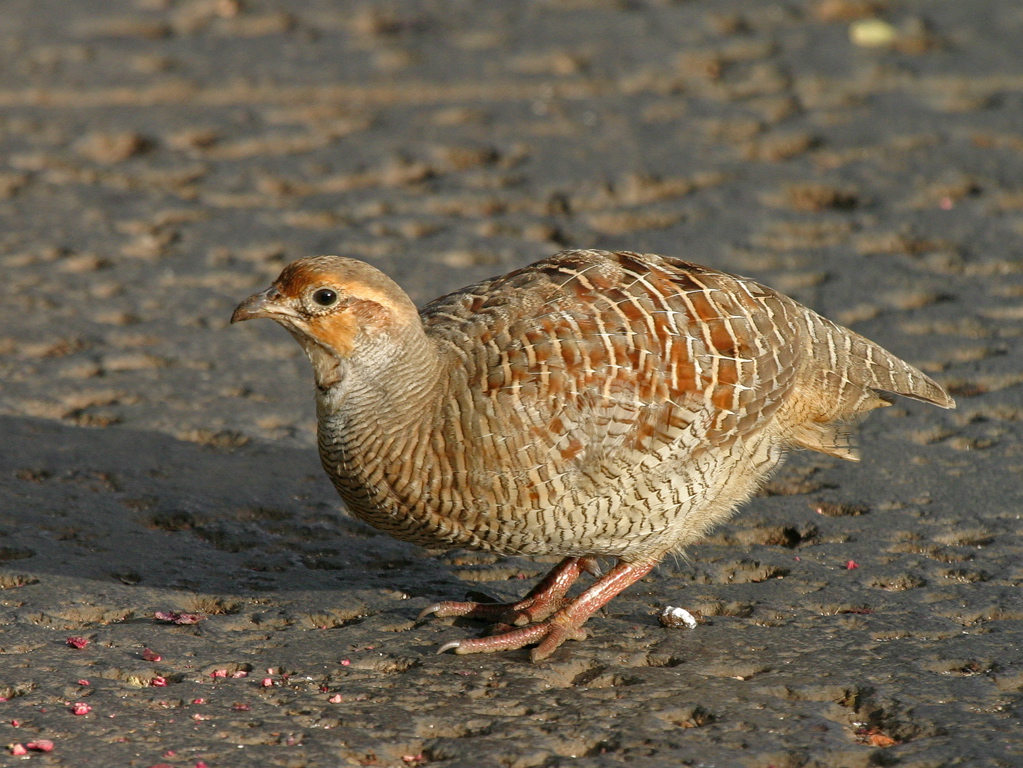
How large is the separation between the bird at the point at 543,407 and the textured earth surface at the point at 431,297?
1.29 ft

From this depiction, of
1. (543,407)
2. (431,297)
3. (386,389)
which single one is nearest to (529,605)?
(543,407)

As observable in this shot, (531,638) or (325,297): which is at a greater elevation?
(325,297)

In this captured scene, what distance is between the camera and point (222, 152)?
8.45m

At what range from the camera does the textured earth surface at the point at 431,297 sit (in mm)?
4078

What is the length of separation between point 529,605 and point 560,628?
0.86 feet

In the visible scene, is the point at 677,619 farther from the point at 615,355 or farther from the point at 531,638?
the point at 615,355

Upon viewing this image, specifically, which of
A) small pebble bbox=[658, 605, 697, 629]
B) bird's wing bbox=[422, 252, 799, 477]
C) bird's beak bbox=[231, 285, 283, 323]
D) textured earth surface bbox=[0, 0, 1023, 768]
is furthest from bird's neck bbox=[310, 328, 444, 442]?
small pebble bbox=[658, 605, 697, 629]

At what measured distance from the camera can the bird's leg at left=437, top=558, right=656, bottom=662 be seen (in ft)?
14.7

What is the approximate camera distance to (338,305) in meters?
4.43

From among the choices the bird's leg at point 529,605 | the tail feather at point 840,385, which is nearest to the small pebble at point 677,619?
the bird's leg at point 529,605

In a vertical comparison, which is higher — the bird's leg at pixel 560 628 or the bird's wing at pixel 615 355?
the bird's wing at pixel 615 355

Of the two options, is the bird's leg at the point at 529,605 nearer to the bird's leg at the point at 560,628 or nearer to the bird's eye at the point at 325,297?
the bird's leg at the point at 560,628

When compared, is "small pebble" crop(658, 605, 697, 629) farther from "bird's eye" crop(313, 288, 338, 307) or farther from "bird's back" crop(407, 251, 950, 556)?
"bird's eye" crop(313, 288, 338, 307)

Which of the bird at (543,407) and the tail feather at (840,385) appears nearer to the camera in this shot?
the bird at (543,407)
